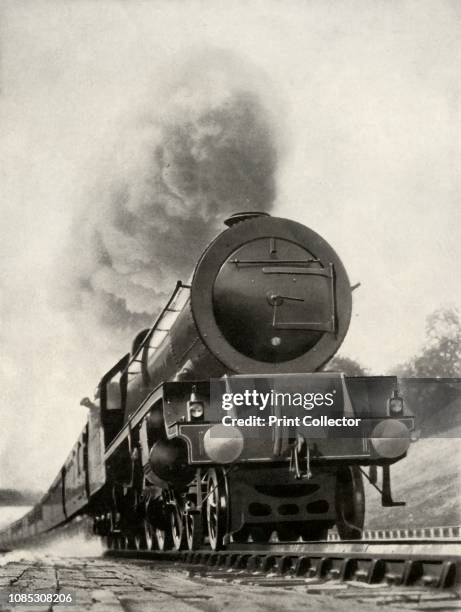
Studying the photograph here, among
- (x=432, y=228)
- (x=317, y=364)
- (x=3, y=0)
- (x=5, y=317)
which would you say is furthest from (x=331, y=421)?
(x=3, y=0)

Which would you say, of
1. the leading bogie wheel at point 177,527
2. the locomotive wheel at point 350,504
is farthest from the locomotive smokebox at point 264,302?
the leading bogie wheel at point 177,527

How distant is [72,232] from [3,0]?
11.8 feet

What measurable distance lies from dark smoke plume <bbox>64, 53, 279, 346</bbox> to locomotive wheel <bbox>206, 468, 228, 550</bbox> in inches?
70.5

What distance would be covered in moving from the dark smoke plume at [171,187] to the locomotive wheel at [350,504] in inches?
93.3

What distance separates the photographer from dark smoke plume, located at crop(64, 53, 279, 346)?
8.07m

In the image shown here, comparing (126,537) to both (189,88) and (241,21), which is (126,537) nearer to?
(189,88)

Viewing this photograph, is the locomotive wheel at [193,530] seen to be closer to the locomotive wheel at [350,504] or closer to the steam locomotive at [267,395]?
the steam locomotive at [267,395]

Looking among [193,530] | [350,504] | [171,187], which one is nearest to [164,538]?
[193,530]

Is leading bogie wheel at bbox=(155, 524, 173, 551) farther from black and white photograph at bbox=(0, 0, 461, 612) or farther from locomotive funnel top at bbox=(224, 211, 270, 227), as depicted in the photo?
locomotive funnel top at bbox=(224, 211, 270, 227)

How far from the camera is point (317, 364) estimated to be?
22.0 ft

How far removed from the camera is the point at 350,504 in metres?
7.33

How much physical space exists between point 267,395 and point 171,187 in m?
6.20

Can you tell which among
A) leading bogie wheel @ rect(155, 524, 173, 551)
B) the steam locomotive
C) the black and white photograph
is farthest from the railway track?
leading bogie wheel @ rect(155, 524, 173, 551)

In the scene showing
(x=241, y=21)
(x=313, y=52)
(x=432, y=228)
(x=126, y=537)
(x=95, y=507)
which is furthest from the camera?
(x=95, y=507)
